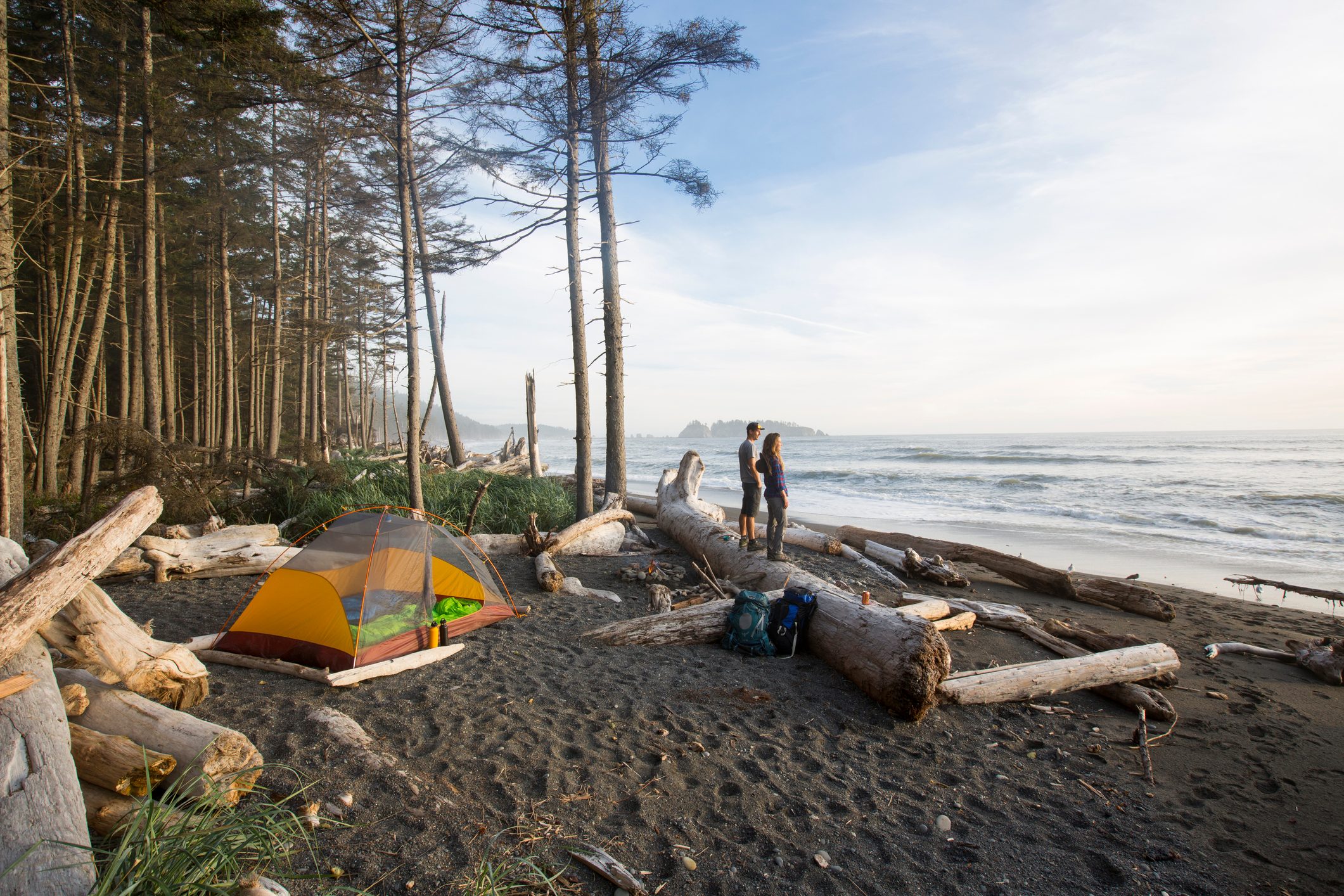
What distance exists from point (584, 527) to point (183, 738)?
646 cm

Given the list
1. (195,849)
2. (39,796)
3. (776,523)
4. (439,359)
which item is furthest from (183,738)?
(439,359)

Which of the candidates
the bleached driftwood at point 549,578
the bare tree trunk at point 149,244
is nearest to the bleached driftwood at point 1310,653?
the bleached driftwood at point 549,578

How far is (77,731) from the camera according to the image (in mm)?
2371

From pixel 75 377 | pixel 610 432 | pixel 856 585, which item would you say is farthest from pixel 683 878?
pixel 75 377

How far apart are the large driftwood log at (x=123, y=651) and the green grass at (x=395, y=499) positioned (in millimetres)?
5337

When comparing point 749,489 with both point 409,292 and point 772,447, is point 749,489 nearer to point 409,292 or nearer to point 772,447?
point 772,447

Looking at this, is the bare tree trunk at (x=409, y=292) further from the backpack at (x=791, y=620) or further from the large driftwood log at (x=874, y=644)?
the backpack at (x=791, y=620)

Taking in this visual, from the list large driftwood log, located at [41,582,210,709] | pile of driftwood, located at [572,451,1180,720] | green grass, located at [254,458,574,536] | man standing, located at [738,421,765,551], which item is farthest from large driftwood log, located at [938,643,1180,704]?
green grass, located at [254,458,574,536]

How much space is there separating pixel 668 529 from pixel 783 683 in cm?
582

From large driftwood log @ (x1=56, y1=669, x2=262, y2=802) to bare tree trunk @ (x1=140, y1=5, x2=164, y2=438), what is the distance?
8239mm

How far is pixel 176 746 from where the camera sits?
8.30ft

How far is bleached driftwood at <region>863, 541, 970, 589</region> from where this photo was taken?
7914 mm

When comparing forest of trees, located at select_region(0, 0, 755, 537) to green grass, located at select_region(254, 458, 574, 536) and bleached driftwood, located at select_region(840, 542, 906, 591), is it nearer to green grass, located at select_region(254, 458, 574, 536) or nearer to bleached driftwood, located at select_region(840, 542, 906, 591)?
green grass, located at select_region(254, 458, 574, 536)

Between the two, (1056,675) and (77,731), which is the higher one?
(77,731)
